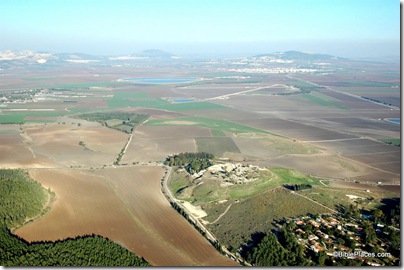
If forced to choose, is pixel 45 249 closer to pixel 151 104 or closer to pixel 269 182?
pixel 269 182

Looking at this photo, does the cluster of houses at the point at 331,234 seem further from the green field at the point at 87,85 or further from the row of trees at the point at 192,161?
the green field at the point at 87,85

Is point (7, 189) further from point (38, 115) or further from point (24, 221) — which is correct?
point (38, 115)

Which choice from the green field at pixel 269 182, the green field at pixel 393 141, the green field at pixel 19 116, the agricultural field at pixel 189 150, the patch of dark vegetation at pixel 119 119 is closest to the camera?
the agricultural field at pixel 189 150

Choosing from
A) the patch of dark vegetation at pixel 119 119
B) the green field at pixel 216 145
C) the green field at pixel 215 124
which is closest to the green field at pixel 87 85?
the patch of dark vegetation at pixel 119 119

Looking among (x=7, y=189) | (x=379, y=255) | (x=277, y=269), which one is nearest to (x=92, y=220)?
(x=7, y=189)

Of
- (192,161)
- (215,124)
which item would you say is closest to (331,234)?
(192,161)

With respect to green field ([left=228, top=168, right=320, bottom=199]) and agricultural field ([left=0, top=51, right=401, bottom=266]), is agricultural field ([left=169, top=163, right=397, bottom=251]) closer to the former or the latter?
green field ([left=228, top=168, right=320, bottom=199])

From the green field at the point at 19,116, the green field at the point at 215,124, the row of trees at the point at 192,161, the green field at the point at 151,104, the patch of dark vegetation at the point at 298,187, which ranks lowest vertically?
the green field at the point at 19,116
